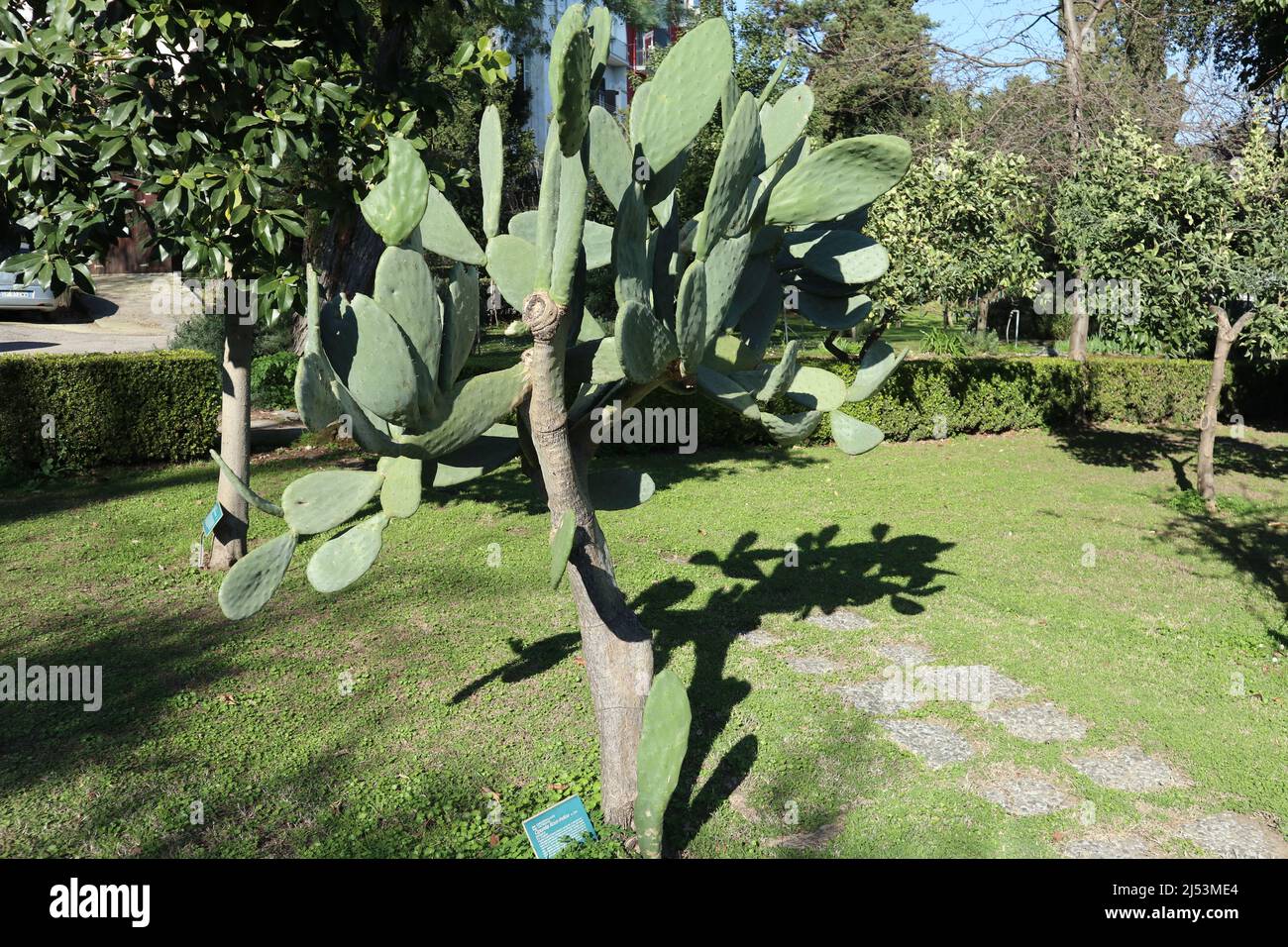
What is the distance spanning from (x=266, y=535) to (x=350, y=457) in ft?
8.49

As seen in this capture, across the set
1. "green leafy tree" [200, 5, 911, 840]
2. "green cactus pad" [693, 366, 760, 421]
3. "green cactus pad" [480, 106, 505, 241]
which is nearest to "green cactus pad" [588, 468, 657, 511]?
"green leafy tree" [200, 5, 911, 840]

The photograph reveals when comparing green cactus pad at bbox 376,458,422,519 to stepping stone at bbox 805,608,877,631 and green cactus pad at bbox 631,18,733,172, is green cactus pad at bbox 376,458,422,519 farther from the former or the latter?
stepping stone at bbox 805,608,877,631

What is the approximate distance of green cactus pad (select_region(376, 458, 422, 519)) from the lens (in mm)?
3061

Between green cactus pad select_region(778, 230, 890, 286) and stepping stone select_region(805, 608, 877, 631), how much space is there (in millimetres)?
3020

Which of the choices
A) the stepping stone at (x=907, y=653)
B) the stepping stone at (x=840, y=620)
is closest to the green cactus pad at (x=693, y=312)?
the stepping stone at (x=907, y=653)

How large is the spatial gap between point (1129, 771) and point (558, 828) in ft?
8.55

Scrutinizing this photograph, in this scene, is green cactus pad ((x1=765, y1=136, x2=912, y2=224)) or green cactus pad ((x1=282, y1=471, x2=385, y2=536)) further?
green cactus pad ((x1=765, y1=136, x2=912, y2=224))

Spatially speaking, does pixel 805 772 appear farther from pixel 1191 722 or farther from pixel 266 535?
pixel 266 535

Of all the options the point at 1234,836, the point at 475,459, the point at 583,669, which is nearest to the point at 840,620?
the point at 583,669

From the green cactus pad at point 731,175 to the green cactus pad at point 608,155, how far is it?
0.83 feet

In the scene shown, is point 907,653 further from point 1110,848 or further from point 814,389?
point 814,389

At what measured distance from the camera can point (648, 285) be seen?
2.88 metres

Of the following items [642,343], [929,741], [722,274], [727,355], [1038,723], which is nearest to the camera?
[642,343]

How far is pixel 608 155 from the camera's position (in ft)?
8.78
